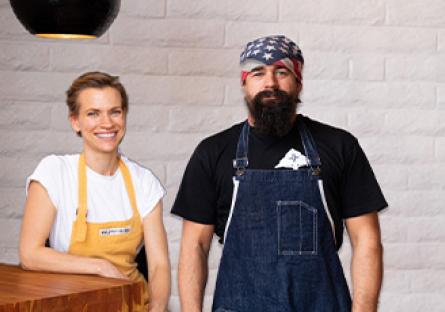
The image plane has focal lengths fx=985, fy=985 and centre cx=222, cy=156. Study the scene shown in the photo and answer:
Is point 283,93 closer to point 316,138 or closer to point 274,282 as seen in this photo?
point 316,138

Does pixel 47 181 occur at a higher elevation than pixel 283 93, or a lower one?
lower

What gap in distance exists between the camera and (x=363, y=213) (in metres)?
2.62

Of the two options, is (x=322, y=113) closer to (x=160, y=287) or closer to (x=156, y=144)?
(x=156, y=144)

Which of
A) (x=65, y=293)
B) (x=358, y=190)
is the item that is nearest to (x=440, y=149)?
(x=358, y=190)

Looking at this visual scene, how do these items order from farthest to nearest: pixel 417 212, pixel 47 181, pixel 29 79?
pixel 417 212 < pixel 29 79 < pixel 47 181

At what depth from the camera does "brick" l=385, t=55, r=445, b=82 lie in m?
3.60

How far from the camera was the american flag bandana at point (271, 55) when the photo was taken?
8.53ft

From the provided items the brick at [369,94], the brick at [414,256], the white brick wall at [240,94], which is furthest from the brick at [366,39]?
the brick at [414,256]

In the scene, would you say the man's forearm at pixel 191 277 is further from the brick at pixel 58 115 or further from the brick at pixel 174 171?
the brick at pixel 58 115

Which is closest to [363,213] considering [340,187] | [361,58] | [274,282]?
[340,187]

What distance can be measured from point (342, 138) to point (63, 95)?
1.17 m

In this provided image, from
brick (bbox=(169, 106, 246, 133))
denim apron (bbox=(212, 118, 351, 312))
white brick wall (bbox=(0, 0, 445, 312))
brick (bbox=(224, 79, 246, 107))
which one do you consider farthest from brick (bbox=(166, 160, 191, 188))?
denim apron (bbox=(212, 118, 351, 312))

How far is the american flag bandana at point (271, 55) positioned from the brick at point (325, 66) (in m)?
0.89

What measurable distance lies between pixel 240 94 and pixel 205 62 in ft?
0.55
